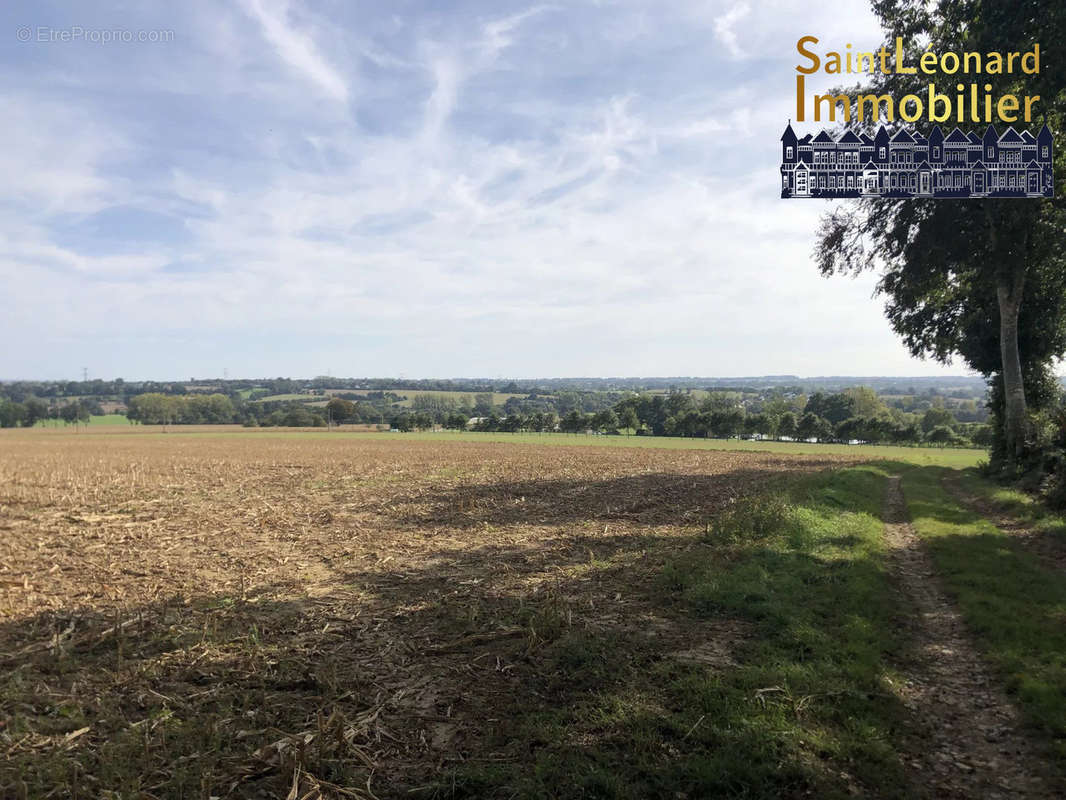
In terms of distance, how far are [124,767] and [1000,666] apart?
9079 mm

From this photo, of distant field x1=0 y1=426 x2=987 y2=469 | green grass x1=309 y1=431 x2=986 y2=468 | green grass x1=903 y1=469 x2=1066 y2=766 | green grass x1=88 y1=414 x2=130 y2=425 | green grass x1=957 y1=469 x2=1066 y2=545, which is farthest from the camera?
green grass x1=88 y1=414 x2=130 y2=425

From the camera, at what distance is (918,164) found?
2023 centimetres

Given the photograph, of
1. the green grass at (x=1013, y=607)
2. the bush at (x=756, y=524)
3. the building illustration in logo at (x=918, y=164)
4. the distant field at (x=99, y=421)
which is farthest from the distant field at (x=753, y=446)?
the distant field at (x=99, y=421)

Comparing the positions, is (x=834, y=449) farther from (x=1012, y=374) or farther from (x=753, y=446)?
(x=1012, y=374)

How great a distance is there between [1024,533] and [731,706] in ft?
42.9

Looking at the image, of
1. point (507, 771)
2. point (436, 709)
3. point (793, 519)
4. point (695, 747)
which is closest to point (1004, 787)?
point (695, 747)

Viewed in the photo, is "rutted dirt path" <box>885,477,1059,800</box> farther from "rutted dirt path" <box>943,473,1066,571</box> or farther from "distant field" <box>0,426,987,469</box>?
"distant field" <box>0,426,987,469</box>

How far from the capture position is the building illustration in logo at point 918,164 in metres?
18.4

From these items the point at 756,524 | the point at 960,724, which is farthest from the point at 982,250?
the point at 960,724

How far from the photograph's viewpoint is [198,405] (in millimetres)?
149750

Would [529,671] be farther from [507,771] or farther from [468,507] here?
[468,507]

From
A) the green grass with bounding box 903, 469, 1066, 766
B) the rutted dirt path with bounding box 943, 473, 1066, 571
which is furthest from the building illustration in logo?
the green grass with bounding box 903, 469, 1066, 766

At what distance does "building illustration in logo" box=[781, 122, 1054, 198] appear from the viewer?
18.4 metres

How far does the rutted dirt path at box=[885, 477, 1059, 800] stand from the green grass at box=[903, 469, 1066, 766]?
0.21 meters
